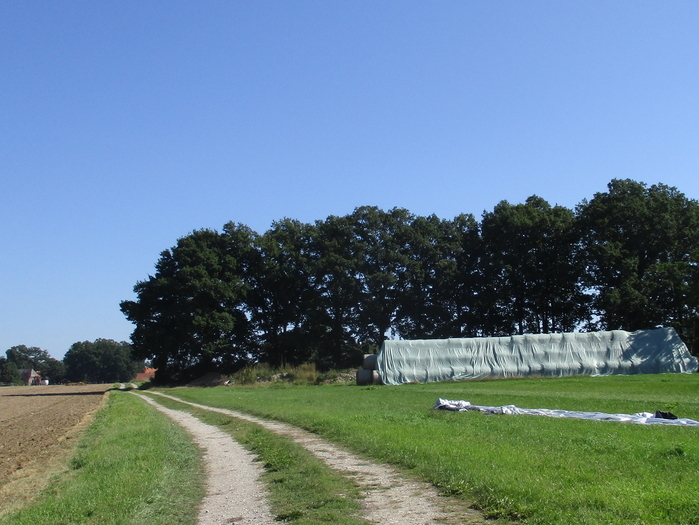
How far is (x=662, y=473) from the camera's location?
7.69m

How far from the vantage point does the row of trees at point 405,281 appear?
5450 centimetres

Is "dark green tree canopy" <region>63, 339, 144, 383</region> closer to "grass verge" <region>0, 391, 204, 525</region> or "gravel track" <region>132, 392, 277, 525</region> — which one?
"grass verge" <region>0, 391, 204, 525</region>

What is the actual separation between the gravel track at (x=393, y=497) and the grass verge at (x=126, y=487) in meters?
0.72

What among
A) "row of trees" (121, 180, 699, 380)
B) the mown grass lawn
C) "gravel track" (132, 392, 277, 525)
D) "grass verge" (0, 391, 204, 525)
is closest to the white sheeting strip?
the mown grass lawn

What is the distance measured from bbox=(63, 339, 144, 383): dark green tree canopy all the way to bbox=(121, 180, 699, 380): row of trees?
369ft

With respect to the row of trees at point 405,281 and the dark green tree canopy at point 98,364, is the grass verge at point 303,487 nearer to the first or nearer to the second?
the row of trees at point 405,281

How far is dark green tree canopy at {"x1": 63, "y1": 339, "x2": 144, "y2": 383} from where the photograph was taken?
6555 inches

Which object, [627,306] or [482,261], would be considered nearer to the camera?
[627,306]

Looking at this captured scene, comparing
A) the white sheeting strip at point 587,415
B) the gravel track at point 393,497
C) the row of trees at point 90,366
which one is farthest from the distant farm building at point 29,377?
the gravel track at point 393,497

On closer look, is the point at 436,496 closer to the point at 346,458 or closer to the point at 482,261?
the point at 346,458

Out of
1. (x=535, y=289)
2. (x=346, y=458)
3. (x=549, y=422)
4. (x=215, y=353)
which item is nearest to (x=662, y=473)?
(x=346, y=458)

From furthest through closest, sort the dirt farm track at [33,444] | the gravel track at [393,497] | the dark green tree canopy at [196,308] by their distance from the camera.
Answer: the dark green tree canopy at [196,308] → the dirt farm track at [33,444] → the gravel track at [393,497]

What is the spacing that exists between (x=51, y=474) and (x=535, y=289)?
5423cm

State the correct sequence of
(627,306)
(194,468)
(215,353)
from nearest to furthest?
(194,468)
(627,306)
(215,353)
